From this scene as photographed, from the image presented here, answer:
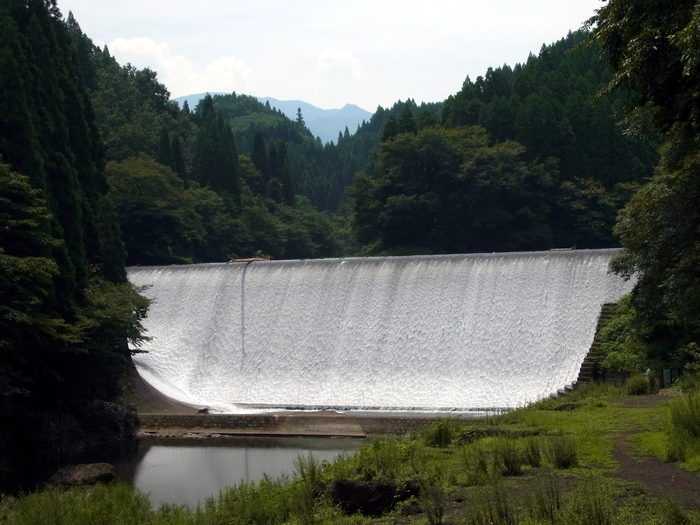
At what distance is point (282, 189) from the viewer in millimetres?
58125

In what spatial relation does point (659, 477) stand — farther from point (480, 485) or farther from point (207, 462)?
point (207, 462)

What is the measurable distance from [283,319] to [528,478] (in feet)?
62.9

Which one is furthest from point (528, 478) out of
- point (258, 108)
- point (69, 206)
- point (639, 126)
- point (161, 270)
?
point (258, 108)

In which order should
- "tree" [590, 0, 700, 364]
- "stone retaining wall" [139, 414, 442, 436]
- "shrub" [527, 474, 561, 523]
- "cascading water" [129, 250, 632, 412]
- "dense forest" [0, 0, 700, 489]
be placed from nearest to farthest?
"shrub" [527, 474, 561, 523] < "tree" [590, 0, 700, 364] < "dense forest" [0, 0, 700, 489] < "stone retaining wall" [139, 414, 442, 436] < "cascading water" [129, 250, 632, 412]

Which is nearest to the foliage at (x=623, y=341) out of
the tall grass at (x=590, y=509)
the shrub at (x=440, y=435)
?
the shrub at (x=440, y=435)

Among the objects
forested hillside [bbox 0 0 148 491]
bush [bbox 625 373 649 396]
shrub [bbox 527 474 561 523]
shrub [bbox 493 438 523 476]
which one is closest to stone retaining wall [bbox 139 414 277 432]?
forested hillside [bbox 0 0 148 491]

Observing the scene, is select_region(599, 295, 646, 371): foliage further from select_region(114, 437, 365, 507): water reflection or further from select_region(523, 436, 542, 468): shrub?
select_region(523, 436, 542, 468): shrub

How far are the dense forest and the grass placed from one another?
3166 mm

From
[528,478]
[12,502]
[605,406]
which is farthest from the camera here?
[605,406]

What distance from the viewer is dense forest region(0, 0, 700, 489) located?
539 inches

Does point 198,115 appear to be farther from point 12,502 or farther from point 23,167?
point 12,502

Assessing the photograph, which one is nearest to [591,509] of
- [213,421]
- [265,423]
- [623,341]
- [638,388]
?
[638,388]

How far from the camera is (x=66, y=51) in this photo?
28734 mm

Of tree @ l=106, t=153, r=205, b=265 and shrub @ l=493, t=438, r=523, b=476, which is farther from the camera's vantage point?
tree @ l=106, t=153, r=205, b=265
